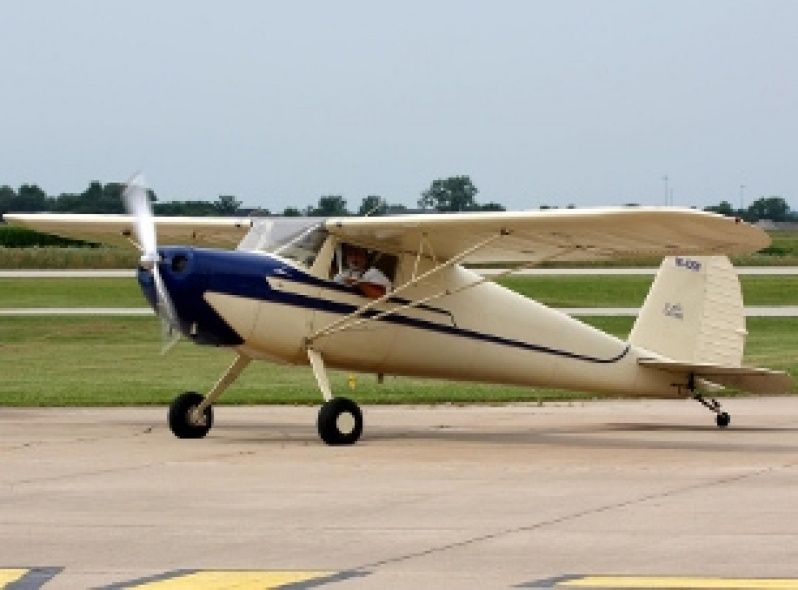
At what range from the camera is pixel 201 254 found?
18.6 meters

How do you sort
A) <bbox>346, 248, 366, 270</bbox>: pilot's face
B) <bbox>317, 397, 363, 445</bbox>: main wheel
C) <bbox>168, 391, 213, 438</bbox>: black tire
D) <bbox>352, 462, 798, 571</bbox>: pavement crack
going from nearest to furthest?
<bbox>352, 462, 798, 571</bbox>: pavement crack, <bbox>317, 397, 363, 445</bbox>: main wheel, <bbox>168, 391, 213, 438</bbox>: black tire, <bbox>346, 248, 366, 270</bbox>: pilot's face

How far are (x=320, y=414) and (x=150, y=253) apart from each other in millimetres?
2222

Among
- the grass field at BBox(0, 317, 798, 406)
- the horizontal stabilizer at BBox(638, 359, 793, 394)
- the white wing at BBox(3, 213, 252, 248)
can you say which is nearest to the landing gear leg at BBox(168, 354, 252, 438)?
the white wing at BBox(3, 213, 252, 248)

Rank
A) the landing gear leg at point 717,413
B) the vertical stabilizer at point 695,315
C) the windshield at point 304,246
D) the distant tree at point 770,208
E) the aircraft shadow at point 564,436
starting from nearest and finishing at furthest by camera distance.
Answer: the aircraft shadow at point 564,436 → the windshield at point 304,246 → the landing gear leg at point 717,413 → the vertical stabilizer at point 695,315 → the distant tree at point 770,208

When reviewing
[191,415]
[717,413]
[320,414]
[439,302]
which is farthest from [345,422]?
[717,413]

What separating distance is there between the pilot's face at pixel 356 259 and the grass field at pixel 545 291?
112ft

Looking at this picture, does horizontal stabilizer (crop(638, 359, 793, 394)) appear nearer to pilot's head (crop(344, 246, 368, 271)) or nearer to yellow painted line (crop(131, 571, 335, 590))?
pilot's head (crop(344, 246, 368, 271))

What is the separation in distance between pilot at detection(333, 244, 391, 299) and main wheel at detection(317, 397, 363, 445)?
1.59m

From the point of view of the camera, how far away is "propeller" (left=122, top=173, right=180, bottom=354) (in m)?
18.4

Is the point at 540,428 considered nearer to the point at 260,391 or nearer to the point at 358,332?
the point at 358,332

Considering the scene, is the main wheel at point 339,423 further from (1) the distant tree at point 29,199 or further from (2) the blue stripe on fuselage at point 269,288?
(1) the distant tree at point 29,199

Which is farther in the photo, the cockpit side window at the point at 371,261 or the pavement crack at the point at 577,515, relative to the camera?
the cockpit side window at the point at 371,261

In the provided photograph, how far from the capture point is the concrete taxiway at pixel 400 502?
10.6 metres

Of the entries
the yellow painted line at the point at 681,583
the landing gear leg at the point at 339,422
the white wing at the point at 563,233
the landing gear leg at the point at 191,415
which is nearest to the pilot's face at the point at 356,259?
the white wing at the point at 563,233
